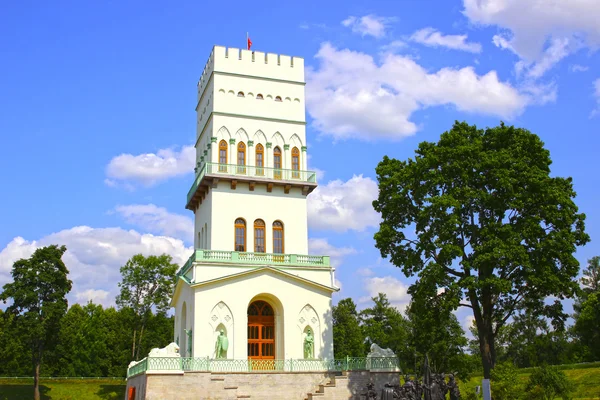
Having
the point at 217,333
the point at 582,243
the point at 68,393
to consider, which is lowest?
the point at 68,393

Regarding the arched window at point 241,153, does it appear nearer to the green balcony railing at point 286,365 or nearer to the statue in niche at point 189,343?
the statue in niche at point 189,343

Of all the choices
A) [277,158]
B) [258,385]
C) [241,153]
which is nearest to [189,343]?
[258,385]

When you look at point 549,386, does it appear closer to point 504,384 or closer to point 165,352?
point 504,384

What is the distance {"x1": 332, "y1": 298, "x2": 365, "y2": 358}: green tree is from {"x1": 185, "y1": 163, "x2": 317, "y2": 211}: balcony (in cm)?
2053

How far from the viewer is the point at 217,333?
1081 inches

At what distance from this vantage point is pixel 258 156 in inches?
1293

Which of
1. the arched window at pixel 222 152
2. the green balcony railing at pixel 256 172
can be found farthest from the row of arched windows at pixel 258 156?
the green balcony railing at pixel 256 172

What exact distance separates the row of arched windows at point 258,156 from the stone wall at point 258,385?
37.6ft

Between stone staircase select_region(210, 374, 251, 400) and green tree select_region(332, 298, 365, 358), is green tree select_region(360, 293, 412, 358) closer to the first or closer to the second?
green tree select_region(332, 298, 365, 358)

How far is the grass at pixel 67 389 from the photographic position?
4456cm

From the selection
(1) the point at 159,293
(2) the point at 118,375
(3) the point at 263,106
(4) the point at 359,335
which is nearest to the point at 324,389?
(3) the point at 263,106

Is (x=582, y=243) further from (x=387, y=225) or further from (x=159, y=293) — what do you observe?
(x=159, y=293)

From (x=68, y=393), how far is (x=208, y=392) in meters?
27.1

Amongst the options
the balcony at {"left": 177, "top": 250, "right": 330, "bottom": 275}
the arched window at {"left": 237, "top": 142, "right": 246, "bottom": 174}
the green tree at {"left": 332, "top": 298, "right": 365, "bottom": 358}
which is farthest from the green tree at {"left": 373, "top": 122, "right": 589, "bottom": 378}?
the green tree at {"left": 332, "top": 298, "right": 365, "bottom": 358}
